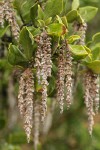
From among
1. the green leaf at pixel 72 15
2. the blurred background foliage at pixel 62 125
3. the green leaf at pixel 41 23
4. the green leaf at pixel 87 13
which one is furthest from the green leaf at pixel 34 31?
the blurred background foliage at pixel 62 125

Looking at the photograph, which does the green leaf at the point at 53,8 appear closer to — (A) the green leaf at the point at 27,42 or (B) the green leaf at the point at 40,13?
(B) the green leaf at the point at 40,13

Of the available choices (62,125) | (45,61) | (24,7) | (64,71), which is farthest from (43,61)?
(62,125)

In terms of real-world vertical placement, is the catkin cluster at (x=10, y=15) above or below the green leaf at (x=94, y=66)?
above

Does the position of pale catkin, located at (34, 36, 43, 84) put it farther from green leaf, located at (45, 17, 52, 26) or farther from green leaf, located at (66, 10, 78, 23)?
green leaf, located at (66, 10, 78, 23)

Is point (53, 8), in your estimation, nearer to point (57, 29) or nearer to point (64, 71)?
point (57, 29)

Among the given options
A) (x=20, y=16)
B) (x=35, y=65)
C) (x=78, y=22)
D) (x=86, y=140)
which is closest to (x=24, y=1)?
(x=20, y=16)

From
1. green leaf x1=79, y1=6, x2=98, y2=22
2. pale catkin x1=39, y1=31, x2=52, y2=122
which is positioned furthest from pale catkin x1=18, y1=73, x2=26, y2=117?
green leaf x1=79, y1=6, x2=98, y2=22
